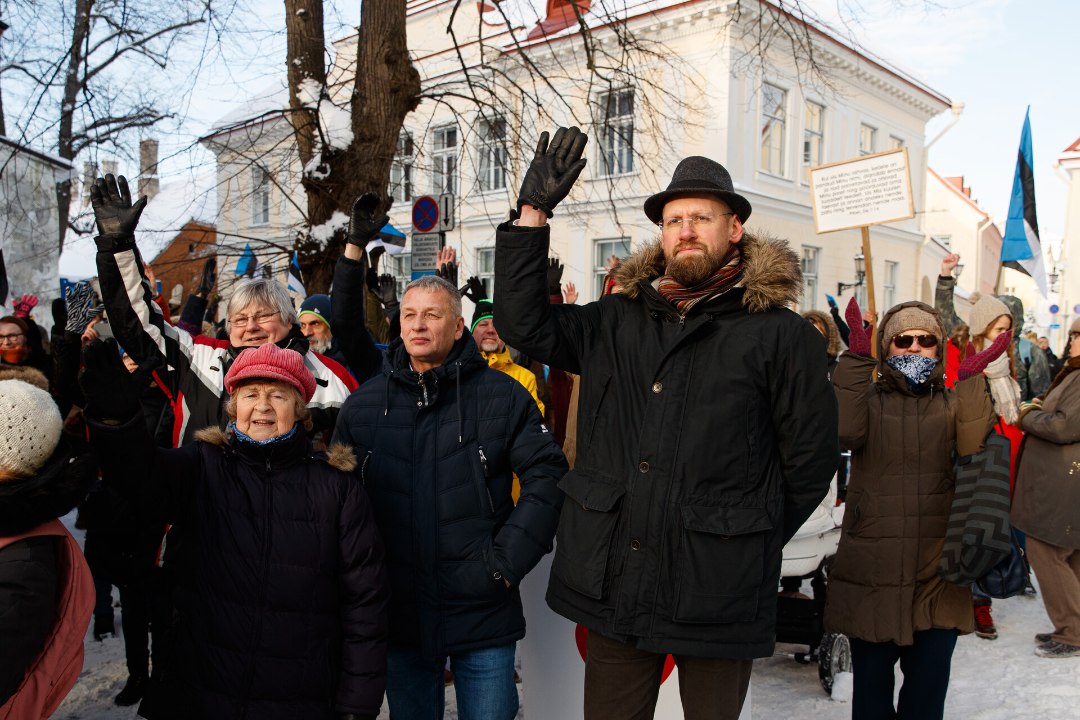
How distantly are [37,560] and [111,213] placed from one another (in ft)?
4.91

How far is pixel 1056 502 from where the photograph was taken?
16.4 ft

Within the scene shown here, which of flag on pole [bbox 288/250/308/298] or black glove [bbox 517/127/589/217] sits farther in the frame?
flag on pole [bbox 288/250/308/298]

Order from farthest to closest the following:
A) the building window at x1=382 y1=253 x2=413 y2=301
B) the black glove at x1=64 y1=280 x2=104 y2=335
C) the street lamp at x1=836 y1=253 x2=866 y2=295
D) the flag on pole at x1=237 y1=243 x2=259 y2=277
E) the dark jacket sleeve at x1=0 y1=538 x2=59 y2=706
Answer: the street lamp at x1=836 y1=253 x2=866 y2=295 < the building window at x1=382 y1=253 x2=413 y2=301 < the flag on pole at x1=237 y1=243 x2=259 y2=277 < the black glove at x1=64 y1=280 x2=104 y2=335 < the dark jacket sleeve at x1=0 y1=538 x2=59 y2=706

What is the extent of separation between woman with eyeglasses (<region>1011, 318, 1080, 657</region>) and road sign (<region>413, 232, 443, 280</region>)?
17.3ft

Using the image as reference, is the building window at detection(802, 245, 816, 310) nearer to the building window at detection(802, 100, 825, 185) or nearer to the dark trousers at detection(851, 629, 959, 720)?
the building window at detection(802, 100, 825, 185)

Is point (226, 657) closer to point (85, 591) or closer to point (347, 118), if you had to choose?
point (85, 591)

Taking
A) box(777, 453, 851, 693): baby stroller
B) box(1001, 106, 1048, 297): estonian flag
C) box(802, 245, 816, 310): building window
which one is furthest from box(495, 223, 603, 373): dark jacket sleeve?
box(802, 245, 816, 310): building window

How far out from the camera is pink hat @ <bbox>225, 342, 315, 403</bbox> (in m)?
2.42

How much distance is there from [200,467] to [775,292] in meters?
1.70

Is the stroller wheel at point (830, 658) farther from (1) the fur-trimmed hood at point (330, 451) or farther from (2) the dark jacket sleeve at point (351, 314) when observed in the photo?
(1) the fur-trimmed hood at point (330, 451)

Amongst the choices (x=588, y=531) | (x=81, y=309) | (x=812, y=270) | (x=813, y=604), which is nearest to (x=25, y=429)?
(x=588, y=531)

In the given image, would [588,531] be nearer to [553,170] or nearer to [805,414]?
[805,414]

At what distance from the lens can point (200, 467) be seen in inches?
95.3

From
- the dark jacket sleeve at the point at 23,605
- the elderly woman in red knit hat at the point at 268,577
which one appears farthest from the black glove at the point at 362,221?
the dark jacket sleeve at the point at 23,605
